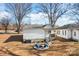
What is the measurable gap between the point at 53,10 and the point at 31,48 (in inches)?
15.5

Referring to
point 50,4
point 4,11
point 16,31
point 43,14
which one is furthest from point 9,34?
point 50,4

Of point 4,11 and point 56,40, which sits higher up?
point 4,11

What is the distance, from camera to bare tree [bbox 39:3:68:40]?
1.53m

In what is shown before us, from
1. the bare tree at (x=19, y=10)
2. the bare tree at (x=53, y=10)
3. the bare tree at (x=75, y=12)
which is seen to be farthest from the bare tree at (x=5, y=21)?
the bare tree at (x=75, y=12)

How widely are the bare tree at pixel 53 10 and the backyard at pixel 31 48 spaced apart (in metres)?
0.18

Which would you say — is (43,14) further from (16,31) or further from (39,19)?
(16,31)

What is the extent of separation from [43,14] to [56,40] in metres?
0.26

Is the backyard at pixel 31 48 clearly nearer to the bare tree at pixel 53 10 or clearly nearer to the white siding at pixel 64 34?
the white siding at pixel 64 34

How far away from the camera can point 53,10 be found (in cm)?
154

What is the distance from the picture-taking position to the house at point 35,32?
1532 millimetres

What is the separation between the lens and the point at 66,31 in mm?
1536

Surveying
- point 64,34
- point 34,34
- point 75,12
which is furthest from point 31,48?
point 75,12

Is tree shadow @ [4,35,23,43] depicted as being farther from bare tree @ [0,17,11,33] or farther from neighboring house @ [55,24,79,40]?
neighboring house @ [55,24,79,40]


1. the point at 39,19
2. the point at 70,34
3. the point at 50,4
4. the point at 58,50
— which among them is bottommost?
the point at 58,50
